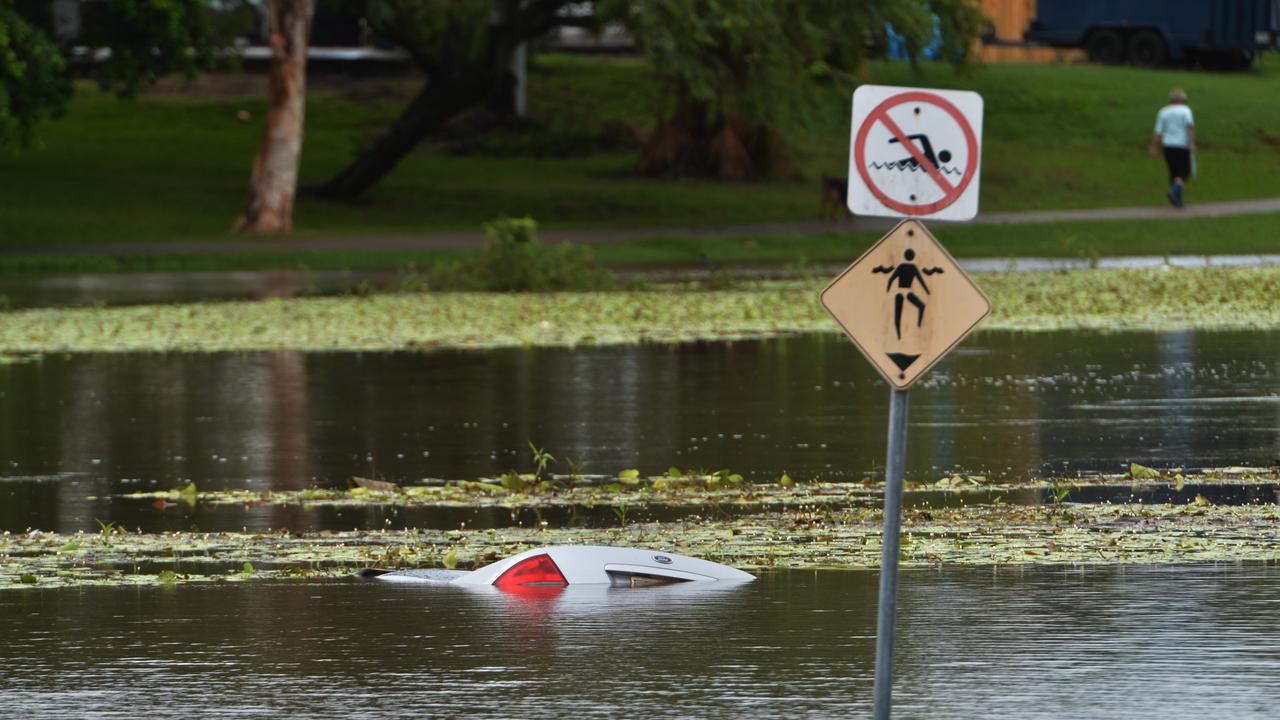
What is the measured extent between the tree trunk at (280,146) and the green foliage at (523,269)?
932 cm

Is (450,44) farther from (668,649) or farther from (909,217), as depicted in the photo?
(909,217)

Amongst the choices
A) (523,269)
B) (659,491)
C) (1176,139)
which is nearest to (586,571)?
(659,491)

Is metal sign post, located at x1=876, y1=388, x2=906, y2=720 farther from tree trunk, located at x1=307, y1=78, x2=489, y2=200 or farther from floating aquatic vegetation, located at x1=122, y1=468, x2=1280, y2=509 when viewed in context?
tree trunk, located at x1=307, y1=78, x2=489, y2=200

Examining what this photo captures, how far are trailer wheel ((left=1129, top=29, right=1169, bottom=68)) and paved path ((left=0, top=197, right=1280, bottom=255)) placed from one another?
18.8 metres

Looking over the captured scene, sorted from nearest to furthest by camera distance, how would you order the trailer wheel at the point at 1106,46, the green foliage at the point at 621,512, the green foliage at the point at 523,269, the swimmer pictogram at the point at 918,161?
the swimmer pictogram at the point at 918,161 → the green foliage at the point at 621,512 → the green foliage at the point at 523,269 → the trailer wheel at the point at 1106,46

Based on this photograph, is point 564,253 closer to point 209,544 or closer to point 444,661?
point 209,544

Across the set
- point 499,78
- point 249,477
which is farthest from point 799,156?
point 249,477

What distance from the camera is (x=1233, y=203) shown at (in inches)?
1593

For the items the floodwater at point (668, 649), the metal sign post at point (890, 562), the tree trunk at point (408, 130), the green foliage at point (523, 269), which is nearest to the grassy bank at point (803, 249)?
the green foliage at point (523, 269)

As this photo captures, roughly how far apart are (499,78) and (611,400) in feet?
80.0

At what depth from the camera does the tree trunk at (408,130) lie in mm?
41938

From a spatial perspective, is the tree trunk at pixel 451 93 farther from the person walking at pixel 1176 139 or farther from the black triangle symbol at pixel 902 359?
the black triangle symbol at pixel 902 359

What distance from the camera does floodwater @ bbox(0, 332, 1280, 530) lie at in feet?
44.5

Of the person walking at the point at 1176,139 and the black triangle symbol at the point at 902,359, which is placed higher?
the person walking at the point at 1176,139
